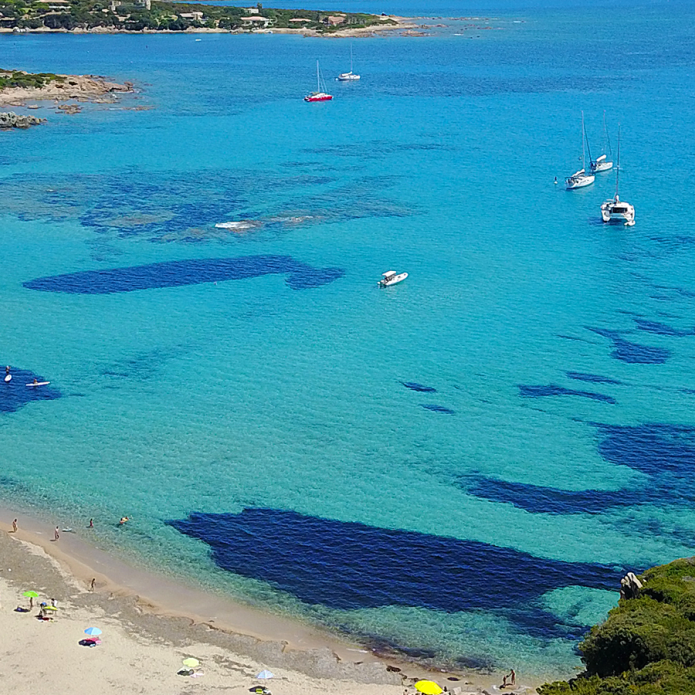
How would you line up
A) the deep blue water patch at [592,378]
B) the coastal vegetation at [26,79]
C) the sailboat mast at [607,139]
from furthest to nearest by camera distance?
the coastal vegetation at [26,79]
the sailboat mast at [607,139]
the deep blue water patch at [592,378]

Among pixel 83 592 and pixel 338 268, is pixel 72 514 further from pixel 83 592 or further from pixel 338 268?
pixel 338 268

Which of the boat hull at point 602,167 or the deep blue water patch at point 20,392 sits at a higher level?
the boat hull at point 602,167

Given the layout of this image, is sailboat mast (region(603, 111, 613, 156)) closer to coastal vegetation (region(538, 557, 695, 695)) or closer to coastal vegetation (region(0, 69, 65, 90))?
coastal vegetation (region(0, 69, 65, 90))

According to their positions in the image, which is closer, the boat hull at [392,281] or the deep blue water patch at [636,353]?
the deep blue water patch at [636,353]

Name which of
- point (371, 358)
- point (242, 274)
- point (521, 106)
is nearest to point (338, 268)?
point (242, 274)

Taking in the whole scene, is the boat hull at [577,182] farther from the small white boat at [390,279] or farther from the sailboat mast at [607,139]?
the small white boat at [390,279]

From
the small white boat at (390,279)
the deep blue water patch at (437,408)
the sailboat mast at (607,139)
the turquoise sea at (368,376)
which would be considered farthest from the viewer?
the sailboat mast at (607,139)

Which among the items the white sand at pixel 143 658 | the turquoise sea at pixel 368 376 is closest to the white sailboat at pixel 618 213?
the turquoise sea at pixel 368 376
